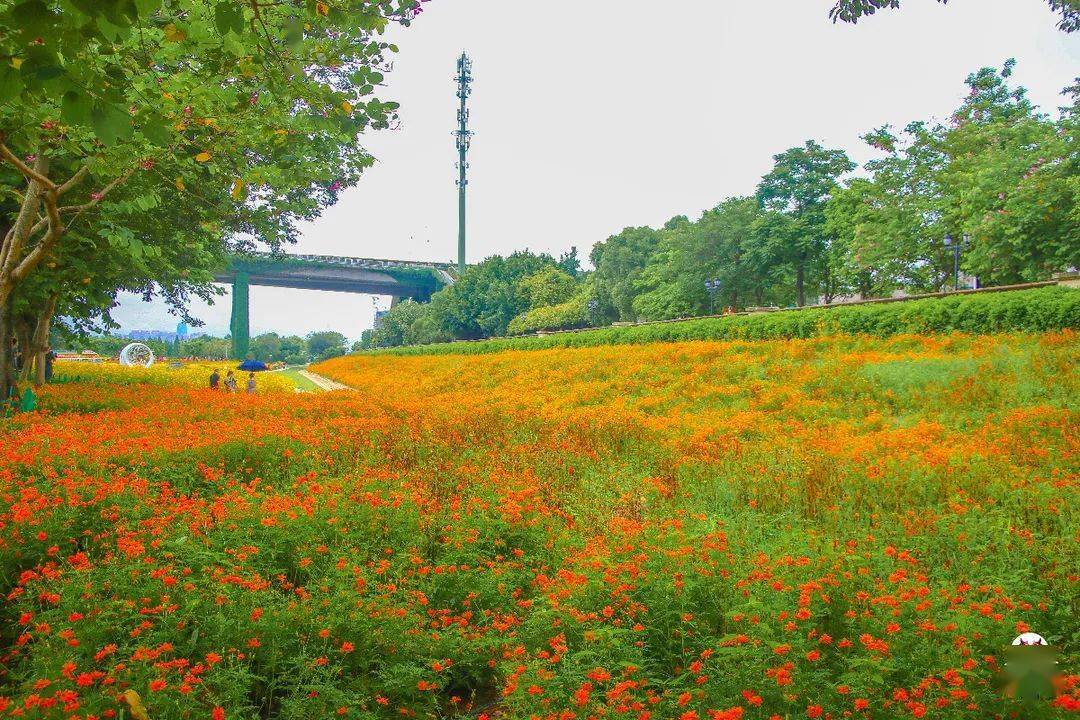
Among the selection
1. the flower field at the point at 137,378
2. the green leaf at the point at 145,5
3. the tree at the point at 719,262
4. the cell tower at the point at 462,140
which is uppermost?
the cell tower at the point at 462,140

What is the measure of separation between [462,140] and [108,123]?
8717 centimetres

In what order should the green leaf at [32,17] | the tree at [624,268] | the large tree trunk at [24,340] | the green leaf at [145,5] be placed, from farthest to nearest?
the tree at [624,268]
the large tree trunk at [24,340]
the green leaf at [145,5]
the green leaf at [32,17]

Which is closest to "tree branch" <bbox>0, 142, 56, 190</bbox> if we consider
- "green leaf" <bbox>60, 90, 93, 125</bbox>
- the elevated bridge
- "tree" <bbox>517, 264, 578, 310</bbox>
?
"green leaf" <bbox>60, 90, 93, 125</bbox>

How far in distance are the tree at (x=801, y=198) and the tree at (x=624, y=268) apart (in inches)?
806

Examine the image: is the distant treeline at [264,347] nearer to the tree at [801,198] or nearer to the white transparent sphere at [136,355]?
the white transparent sphere at [136,355]

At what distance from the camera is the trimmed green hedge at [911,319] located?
44.5 feet

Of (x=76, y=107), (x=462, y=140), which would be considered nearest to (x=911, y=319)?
(x=76, y=107)

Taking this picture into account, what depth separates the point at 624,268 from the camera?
207 feet

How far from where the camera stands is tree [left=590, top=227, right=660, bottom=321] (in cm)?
6131

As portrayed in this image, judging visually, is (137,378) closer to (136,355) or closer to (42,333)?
(42,333)

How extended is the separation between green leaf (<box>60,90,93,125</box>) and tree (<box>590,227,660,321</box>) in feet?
193

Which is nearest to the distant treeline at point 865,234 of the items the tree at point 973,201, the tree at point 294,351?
the tree at point 973,201

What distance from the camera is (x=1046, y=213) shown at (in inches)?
886

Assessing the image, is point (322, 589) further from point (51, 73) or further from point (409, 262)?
point (409, 262)
